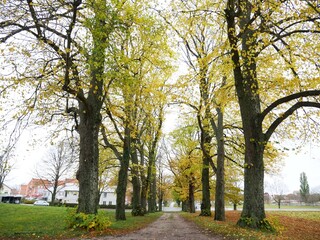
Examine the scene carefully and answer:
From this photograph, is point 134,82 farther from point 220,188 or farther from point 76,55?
point 220,188

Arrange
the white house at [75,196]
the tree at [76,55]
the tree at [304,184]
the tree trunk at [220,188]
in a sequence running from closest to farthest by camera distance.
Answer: the tree at [76,55] → the tree trunk at [220,188] → the white house at [75,196] → the tree at [304,184]

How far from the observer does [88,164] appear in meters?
11.0

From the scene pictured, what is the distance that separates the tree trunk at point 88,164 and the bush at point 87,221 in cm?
36

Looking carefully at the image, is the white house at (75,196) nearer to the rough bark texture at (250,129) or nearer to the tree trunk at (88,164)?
the tree trunk at (88,164)

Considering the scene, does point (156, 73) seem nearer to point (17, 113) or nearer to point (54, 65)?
point (54, 65)

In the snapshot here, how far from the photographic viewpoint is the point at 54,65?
1107cm

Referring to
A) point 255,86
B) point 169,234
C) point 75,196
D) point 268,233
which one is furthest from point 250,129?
point 75,196

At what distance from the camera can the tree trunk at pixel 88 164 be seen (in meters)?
10.8

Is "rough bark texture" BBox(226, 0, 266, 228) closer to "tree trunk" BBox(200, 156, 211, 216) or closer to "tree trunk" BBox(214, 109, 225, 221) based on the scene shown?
"tree trunk" BBox(214, 109, 225, 221)

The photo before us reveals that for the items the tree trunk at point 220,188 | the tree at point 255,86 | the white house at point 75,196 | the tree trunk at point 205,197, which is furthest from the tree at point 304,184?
the tree at point 255,86

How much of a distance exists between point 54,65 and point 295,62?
9921mm

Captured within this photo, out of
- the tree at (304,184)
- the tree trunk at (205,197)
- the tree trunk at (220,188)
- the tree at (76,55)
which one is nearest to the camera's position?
the tree at (76,55)

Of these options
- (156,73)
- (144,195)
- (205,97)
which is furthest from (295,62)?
(144,195)

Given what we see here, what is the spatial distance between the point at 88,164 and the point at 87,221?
2236 millimetres
